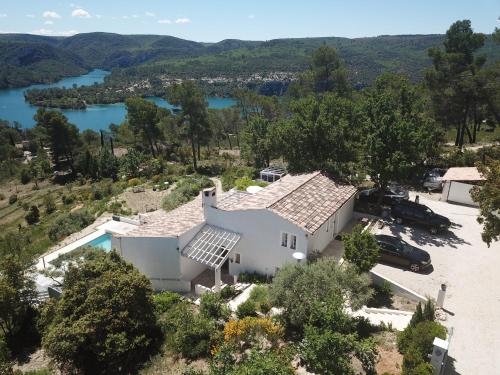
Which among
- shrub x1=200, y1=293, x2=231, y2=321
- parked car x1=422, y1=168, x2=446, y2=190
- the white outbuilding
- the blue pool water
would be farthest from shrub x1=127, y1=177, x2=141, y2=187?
the white outbuilding

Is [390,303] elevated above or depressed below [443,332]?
below

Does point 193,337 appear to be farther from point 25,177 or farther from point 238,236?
point 25,177

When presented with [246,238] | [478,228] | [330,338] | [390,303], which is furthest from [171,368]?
[478,228]

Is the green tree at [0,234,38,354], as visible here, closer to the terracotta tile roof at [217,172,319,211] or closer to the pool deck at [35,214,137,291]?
the pool deck at [35,214,137,291]

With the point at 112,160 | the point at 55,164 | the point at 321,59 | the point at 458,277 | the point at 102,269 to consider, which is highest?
the point at 321,59

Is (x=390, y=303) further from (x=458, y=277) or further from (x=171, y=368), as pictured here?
(x=171, y=368)

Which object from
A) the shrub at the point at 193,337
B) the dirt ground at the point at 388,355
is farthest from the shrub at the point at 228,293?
the dirt ground at the point at 388,355

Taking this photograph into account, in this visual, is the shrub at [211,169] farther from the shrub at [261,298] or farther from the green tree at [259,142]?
the shrub at [261,298]

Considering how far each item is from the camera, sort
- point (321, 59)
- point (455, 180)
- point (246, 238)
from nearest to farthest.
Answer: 1. point (246, 238)
2. point (455, 180)
3. point (321, 59)
